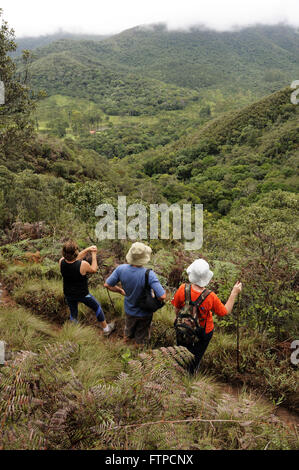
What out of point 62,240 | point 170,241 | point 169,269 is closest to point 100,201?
point 62,240

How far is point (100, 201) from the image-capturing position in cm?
547

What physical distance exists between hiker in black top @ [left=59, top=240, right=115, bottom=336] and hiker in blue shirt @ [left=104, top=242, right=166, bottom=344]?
0.44 m

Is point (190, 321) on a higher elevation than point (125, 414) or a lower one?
higher

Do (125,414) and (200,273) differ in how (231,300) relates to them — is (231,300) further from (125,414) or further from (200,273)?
(125,414)

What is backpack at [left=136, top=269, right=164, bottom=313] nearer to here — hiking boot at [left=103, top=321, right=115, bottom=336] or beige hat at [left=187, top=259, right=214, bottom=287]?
beige hat at [left=187, top=259, right=214, bottom=287]

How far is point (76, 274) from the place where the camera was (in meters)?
3.51

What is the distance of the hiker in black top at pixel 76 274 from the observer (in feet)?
11.2

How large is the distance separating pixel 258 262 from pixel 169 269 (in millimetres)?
1782

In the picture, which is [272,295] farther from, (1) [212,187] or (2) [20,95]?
(1) [212,187]

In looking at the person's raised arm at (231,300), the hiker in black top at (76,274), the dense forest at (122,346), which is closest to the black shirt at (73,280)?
the hiker in black top at (76,274)

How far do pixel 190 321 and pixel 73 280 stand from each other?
1.65 meters

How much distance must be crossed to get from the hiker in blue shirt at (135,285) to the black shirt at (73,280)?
1.63ft
